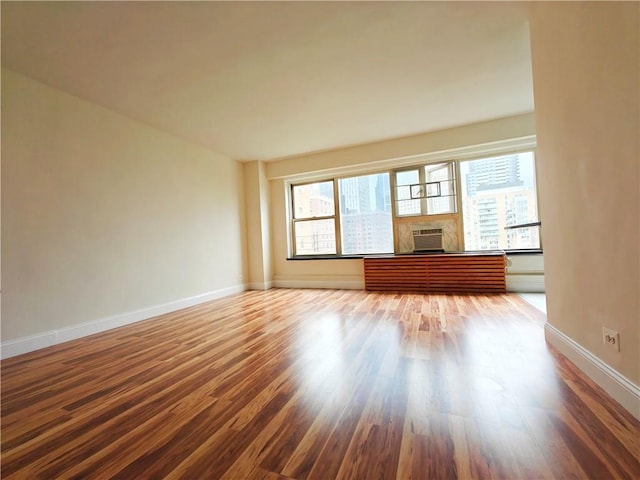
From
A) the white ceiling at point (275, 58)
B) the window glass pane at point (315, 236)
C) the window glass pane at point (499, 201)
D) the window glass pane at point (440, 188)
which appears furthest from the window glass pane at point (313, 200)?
the window glass pane at point (499, 201)

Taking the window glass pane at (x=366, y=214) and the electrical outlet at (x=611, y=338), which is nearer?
the electrical outlet at (x=611, y=338)

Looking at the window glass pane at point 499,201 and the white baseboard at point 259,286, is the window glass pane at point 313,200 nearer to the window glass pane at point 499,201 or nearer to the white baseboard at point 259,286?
the white baseboard at point 259,286

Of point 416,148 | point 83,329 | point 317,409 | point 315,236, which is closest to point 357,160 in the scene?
point 416,148

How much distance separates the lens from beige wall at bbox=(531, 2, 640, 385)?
1.26 m

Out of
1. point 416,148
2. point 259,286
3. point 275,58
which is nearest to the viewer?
point 275,58

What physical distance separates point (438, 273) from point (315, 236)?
2624 millimetres

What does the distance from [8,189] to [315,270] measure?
4422 mm

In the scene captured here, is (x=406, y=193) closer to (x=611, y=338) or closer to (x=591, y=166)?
(x=591, y=166)

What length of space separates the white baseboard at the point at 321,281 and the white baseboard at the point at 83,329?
188cm

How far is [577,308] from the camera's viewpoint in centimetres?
179

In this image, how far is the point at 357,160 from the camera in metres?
5.32

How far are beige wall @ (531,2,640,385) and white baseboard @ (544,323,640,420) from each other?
0.13 feet

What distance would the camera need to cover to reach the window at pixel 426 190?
16.5 ft

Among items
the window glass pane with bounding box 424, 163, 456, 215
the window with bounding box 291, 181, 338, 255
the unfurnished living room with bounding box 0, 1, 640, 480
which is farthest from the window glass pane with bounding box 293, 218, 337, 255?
the window glass pane with bounding box 424, 163, 456, 215
